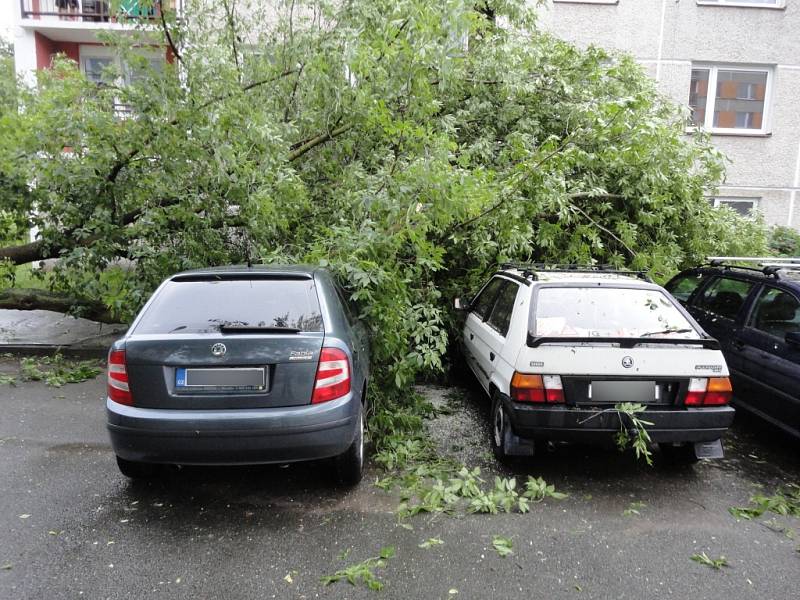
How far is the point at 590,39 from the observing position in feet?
44.0

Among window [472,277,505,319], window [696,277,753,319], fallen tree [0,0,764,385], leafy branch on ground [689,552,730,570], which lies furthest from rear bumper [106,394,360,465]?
window [696,277,753,319]

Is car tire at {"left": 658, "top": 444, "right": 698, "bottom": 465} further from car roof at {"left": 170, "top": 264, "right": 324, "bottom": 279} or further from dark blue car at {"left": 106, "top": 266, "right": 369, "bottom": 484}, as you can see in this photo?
car roof at {"left": 170, "top": 264, "right": 324, "bottom": 279}

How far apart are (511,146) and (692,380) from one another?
4347 mm

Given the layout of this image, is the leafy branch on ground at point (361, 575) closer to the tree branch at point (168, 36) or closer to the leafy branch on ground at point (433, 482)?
the leafy branch on ground at point (433, 482)

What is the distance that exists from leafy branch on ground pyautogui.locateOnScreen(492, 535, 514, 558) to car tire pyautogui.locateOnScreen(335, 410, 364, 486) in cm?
108

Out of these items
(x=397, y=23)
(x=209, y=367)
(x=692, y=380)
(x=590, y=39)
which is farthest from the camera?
(x=590, y=39)

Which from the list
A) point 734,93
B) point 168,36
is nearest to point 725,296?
point 168,36

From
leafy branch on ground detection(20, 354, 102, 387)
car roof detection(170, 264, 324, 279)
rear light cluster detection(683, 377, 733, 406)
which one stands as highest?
car roof detection(170, 264, 324, 279)

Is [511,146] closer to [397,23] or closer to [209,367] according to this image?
[397,23]

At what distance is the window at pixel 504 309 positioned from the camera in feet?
16.0

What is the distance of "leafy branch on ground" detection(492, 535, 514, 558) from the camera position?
3271mm

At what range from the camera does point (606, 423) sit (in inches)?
156

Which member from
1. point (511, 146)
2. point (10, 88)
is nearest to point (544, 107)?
point (511, 146)

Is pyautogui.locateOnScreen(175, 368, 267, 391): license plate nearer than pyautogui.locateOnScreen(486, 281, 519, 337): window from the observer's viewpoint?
Yes
